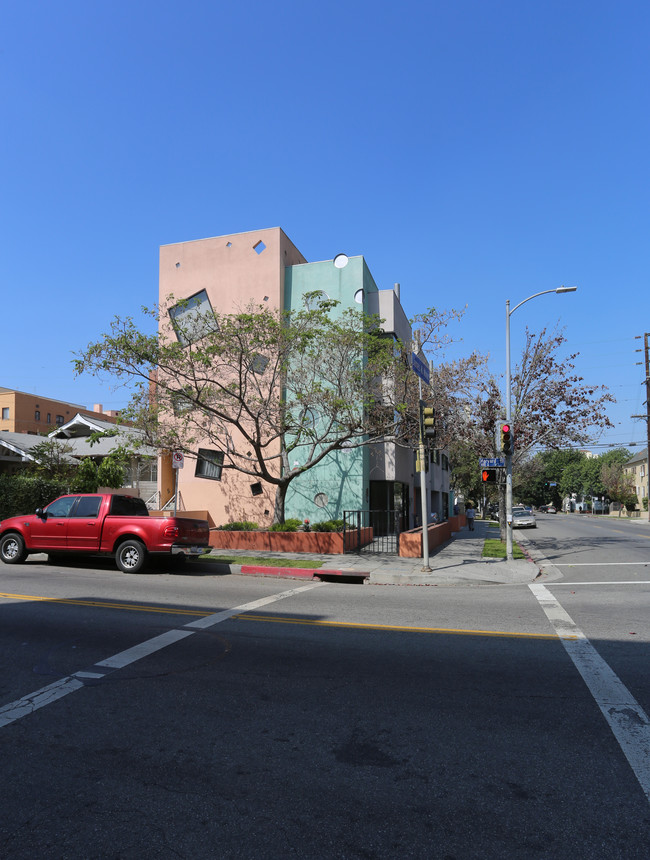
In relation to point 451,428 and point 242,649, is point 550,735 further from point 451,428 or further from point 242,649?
point 451,428

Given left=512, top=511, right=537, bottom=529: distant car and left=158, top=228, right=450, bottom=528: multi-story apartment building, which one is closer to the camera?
left=158, top=228, right=450, bottom=528: multi-story apartment building

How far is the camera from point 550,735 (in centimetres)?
436

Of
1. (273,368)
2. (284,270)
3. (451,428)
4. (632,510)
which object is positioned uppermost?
(284,270)

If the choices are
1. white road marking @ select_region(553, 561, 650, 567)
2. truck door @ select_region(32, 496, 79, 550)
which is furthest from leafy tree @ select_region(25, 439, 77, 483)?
white road marking @ select_region(553, 561, 650, 567)

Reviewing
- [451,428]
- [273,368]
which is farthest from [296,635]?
[451,428]

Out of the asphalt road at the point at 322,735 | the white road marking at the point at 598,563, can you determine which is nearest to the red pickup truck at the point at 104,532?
the asphalt road at the point at 322,735

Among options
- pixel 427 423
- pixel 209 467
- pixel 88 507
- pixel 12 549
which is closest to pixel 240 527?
pixel 209 467

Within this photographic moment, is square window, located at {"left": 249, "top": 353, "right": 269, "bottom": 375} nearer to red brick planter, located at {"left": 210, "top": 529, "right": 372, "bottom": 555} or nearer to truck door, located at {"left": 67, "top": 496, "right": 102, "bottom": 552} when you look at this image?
red brick planter, located at {"left": 210, "top": 529, "right": 372, "bottom": 555}

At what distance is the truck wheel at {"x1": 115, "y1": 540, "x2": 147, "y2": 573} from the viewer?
13.4 metres

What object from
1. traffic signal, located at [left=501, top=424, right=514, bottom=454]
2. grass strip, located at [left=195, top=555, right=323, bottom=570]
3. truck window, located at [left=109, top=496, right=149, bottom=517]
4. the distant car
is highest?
traffic signal, located at [left=501, top=424, right=514, bottom=454]

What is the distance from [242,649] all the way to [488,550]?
15.4 m

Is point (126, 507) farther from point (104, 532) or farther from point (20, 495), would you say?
point (20, 495)

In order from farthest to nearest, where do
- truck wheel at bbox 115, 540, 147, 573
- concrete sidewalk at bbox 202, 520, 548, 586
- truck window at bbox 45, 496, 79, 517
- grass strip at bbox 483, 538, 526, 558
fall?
grass strip at bbox 483, 538, 526, 558, truck window at bbox 45, 496, 79, 517, concrete sidewalk at bbox 202, 520, 548, 586, truck wheel at bbox 115, 540, 147, 573

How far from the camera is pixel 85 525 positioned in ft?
45.8
